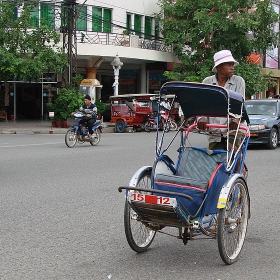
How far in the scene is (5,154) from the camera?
13.3 metres

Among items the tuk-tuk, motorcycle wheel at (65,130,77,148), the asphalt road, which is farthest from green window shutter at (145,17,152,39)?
the asphalt road

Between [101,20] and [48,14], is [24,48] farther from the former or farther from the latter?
[101,20]

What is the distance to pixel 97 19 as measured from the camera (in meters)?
30.4

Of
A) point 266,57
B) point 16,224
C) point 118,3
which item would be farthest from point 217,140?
point 266,57

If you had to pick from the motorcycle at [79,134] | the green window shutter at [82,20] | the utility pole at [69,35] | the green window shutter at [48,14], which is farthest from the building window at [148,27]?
the motorcycle at [79,134]

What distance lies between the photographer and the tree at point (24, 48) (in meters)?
22.8

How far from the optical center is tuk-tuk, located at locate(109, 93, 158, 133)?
83.9 feet

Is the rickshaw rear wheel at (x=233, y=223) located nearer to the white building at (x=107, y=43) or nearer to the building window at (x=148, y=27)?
the white building at (x=107, y=43)

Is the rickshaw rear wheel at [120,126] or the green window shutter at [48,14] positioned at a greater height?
the green window shutter at [48,14]

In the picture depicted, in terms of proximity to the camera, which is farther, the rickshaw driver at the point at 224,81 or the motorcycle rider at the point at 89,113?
the motorcycle rider at the point at 89,113

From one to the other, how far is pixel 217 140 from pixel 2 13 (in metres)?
19.9

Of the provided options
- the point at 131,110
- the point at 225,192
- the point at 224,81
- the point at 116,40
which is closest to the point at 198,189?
the point at 225,192

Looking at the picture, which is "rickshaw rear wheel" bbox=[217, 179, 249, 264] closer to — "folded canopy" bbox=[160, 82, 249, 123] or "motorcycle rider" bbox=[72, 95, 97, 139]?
"folded canopy" bbox=[160, 82, 249, 123]

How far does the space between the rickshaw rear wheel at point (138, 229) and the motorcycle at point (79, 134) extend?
1103 cm
